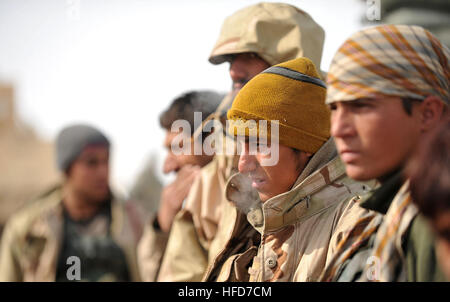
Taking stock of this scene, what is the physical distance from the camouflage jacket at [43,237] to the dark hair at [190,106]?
87 centimetres

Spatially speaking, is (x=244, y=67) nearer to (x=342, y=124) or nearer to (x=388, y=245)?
(x=342, y=124)

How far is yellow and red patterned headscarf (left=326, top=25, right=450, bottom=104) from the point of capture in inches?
74.1

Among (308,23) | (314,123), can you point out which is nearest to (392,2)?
(308,23)

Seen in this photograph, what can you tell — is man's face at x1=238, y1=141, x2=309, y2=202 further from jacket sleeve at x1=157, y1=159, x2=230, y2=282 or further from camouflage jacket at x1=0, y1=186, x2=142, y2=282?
camouflage jacket at x1=0, y1=186, x2=142, y2=282

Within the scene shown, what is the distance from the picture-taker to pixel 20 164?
8.46 m

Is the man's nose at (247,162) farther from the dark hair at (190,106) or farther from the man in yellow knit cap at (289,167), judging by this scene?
the dark hair at (190,106)

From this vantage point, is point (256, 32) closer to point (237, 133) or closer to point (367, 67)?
point (237, 133)

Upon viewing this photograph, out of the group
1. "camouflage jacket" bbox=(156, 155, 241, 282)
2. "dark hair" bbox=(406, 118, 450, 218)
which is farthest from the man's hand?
"dark hair" bbox=(406, 118, 450, 218)

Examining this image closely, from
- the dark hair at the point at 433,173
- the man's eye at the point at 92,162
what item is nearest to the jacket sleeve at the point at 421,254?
the dark hair at the point at 433,173

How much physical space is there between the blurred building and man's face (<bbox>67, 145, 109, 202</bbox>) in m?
2.99

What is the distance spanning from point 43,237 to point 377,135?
3.17 metres

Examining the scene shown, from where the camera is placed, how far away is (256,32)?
11.2 ft

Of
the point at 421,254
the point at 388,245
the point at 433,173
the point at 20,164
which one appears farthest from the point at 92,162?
the point at 20,164
